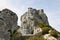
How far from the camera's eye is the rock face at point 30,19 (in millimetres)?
63525

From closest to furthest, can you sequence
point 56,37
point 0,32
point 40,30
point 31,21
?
point 0,32, point 56,37, point 40,30, point 31,21

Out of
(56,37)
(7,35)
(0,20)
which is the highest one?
(0,20)

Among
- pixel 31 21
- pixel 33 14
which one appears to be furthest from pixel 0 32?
pixel 33 14

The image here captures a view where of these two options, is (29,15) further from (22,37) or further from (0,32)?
(0,32)

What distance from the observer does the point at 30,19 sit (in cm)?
6688

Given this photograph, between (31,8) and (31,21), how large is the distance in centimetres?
866

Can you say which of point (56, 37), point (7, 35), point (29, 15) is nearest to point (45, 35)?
point (56, 37)

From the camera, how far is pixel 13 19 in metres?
41.9

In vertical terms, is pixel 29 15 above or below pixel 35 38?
above

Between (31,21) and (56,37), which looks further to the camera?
(31,21)

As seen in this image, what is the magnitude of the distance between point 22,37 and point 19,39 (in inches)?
73.8

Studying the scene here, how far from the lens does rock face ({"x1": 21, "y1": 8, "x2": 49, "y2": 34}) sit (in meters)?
63.5

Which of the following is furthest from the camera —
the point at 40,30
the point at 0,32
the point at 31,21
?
the point at 31,21

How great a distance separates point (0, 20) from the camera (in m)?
30.5
